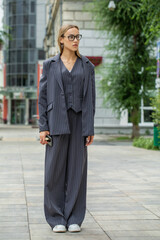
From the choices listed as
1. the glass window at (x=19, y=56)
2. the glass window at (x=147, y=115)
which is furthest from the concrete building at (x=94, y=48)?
the glass window at (x=19, y=56)

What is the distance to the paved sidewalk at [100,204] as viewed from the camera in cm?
424

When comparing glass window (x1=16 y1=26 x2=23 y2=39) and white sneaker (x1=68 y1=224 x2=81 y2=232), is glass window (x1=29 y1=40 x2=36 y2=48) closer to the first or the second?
glass window (x1=16 y1=26 x2=23 y2=39)

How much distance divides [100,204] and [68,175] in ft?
5.18

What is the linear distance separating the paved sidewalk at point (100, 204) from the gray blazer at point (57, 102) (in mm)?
960

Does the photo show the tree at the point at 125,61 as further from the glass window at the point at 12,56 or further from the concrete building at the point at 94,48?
the glass window at the point at 12,56

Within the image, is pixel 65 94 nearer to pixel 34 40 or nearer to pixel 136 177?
pixel 136 177

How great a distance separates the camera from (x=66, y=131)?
4.19 m

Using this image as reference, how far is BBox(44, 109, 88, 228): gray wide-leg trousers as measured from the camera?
4.25 metres

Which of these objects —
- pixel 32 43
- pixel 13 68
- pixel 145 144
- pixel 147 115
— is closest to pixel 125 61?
pixel 145 144

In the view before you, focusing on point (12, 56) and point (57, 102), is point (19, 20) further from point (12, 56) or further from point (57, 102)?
point (57, 102)

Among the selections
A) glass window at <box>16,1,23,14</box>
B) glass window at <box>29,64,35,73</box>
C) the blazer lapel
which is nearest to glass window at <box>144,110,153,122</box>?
the blazer lapel

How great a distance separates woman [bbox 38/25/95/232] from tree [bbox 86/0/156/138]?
15.5 meters

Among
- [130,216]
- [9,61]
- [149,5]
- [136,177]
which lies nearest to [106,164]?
[136,177]

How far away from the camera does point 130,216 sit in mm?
5016
